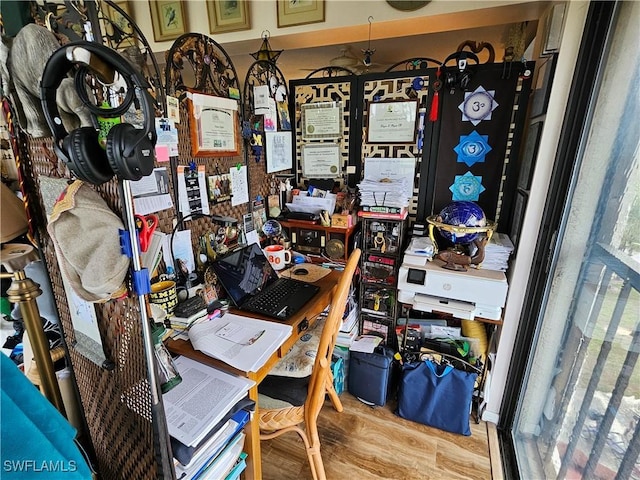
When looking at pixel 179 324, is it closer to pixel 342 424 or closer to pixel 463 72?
pixel 342 424

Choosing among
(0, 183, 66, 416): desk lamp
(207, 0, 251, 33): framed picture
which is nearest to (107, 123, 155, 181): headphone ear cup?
(0, 183, 66, 416): desk lamp

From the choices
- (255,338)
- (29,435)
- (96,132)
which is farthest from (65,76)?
(255,338)

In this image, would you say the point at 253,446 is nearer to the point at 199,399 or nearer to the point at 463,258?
the point at 199,399

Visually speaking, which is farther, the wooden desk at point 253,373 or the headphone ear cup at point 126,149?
the wooden desk at point 253,373

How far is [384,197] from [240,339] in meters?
1.04

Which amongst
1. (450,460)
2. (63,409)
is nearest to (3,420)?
(63,409)

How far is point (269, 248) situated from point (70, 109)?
121cm

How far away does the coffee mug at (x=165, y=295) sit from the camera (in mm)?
1150

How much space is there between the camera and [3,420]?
0.48 metres

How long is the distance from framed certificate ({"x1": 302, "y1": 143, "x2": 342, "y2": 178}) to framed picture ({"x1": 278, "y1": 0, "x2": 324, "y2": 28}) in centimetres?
67

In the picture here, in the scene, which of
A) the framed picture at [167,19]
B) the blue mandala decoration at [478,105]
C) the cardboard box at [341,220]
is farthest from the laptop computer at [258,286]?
the framed picture at [167,19]

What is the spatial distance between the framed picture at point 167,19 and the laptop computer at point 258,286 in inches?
61.8

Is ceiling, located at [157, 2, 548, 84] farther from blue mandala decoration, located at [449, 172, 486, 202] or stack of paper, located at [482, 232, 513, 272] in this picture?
stack of paper, located at [482, 232, 513, 272]

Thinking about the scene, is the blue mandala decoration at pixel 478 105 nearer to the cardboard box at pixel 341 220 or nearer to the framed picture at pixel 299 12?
the cardboard box at pixel 341 220
